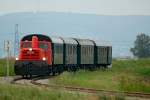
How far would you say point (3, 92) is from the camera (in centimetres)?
2569

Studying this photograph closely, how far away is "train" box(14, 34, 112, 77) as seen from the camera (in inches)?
1661

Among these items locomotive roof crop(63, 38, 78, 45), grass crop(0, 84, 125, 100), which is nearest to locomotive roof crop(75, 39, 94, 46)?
locomotive roof crop(63, 38, 78, 45)

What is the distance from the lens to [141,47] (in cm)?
18412

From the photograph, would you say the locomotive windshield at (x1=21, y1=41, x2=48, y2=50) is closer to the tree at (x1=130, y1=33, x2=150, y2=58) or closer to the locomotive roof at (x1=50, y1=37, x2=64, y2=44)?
the locomotive roof at (x1=50, y1=37, x2=64, y2=44)

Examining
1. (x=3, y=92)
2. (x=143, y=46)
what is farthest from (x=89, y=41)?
(x=143, y=46)

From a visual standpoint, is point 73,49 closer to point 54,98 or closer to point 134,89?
point 134,89

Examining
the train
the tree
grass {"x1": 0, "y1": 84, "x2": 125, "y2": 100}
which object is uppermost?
the tree

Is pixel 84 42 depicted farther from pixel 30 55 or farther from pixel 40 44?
pixel 30 55

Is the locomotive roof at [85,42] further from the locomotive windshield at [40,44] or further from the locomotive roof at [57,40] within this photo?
the locomotive windshield at [40,44]

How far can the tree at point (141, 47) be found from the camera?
589ft

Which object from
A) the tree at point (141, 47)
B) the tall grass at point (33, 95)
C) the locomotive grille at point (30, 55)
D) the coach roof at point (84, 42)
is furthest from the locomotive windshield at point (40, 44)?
the tree at point (141, 47)

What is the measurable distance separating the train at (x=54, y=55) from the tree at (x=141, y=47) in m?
121

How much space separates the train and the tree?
121 m

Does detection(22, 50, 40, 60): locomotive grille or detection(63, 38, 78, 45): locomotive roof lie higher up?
detection(63, 38, 78, 45): locomotive roof
